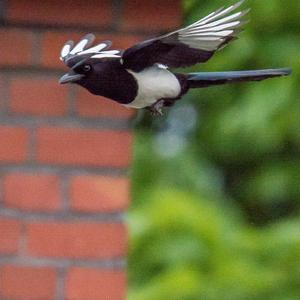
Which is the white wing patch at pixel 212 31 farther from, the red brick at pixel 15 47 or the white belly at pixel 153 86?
the red brick at pixel 15 47

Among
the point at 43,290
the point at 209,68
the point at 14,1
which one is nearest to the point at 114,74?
the point at 14,1

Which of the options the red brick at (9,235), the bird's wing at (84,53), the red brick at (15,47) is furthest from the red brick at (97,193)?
the bird's wing at (84,53)

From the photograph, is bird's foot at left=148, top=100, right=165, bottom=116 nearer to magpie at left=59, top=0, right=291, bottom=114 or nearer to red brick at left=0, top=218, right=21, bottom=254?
magpie at left=59, top=0, right=291, bottom=114

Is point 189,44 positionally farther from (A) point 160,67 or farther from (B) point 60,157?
(B) point 60,157

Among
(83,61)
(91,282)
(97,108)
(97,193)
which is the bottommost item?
(91,282)

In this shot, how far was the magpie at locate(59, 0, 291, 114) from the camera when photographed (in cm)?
114

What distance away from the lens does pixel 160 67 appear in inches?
46.4

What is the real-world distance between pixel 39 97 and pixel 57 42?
3.9 inches

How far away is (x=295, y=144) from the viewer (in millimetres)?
2941

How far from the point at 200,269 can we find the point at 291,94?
447mm

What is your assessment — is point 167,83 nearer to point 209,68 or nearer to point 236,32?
point 236,32

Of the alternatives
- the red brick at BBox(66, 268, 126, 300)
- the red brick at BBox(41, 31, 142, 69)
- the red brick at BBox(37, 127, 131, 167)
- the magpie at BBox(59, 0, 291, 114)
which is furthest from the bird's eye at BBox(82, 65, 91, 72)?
the red brick at BBox(66, 268, 126, 300)

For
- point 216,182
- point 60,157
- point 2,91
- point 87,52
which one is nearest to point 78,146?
point 60,157

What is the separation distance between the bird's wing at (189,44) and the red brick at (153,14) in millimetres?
781
